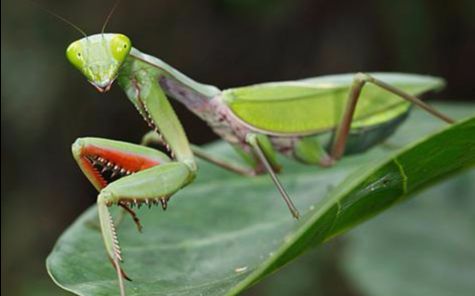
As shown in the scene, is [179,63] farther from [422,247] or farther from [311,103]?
[311,103]

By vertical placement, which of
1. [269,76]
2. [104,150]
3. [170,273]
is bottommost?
[269,76]

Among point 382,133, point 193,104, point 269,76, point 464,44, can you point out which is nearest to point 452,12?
point 464,44

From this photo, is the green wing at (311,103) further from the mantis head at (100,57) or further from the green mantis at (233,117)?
the mantis head at (100,57)

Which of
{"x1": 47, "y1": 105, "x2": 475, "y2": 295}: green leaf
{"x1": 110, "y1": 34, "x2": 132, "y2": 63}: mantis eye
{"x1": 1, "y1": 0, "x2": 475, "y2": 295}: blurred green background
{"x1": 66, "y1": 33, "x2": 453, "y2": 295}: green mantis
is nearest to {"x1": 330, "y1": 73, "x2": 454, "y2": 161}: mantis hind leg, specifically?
{"x1": 66, "y1": 33, "x2": 453, "y2": 295}: green mantis

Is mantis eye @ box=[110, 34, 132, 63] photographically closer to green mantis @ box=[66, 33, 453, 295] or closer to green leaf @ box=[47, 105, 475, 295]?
green mantis @ box=[66, 33, 453, 295]

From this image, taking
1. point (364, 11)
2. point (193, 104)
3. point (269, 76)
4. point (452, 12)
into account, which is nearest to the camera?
point (193, 104)

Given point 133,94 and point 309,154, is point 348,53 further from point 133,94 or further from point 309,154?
point 133,94

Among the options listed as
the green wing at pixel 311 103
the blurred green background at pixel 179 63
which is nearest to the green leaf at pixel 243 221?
the green wing at pixel 311 103

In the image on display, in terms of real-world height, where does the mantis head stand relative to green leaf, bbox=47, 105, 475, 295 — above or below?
above
